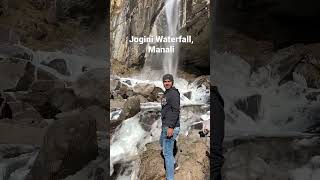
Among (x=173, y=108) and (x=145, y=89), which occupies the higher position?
(x=145, y=89)

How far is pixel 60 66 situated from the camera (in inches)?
196

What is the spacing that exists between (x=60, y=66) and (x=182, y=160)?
4.97 feet

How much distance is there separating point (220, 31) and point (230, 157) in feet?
4.10

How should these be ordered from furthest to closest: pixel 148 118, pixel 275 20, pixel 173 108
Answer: pixel 275 20
pixel 148 118
pixel 173 108

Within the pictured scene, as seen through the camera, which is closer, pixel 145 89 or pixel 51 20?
pixel 145 89

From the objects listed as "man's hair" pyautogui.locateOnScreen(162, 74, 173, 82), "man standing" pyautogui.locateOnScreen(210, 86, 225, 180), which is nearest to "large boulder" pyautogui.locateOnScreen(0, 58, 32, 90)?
"man's hair" pyautogui.locateOnScreen(162, 74, 173, 82)

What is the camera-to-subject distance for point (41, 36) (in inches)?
195

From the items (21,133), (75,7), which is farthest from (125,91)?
(21,133)

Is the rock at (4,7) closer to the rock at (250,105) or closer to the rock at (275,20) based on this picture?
the rock at (275,20)

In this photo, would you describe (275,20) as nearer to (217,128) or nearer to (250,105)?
(250,105)

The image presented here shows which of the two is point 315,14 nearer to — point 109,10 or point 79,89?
point 109,10

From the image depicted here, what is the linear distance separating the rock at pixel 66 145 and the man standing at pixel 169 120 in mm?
698

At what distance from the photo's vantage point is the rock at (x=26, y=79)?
4.93m

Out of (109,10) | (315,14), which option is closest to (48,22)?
(109,10)
